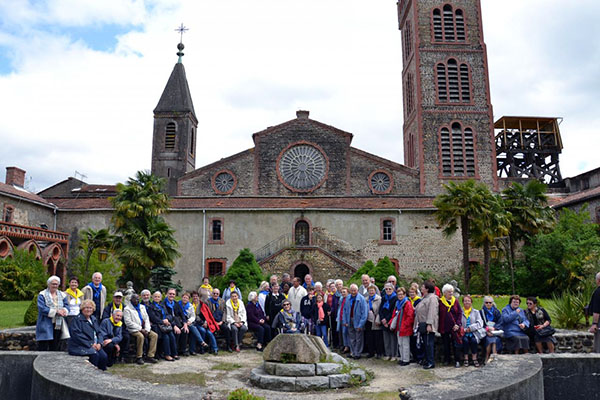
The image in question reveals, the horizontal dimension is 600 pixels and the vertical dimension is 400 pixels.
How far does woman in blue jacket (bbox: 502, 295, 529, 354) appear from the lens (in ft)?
29.3

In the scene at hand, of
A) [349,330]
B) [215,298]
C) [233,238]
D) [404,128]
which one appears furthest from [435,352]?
[404,128]

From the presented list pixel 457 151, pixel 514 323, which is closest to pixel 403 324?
pixel 514 323

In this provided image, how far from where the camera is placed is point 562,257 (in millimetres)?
21641

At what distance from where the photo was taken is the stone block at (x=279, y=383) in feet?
23.8

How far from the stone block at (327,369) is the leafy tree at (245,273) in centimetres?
1448

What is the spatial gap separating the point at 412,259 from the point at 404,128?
14.9 metres

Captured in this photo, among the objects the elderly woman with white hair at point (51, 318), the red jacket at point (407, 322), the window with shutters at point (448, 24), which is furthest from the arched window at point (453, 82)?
the elderly woman with white hair at point (51, 318)

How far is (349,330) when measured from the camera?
10492 mm

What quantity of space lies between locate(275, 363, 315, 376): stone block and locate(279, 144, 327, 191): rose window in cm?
2435

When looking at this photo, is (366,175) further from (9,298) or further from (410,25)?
(9,298)

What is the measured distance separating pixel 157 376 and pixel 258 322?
3295mm

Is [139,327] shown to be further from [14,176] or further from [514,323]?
[14,176]

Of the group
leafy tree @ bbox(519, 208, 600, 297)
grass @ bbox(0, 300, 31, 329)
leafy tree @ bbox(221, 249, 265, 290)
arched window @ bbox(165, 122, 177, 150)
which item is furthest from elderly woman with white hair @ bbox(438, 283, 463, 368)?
arched window @ bbox(165, 122, 177, 150)

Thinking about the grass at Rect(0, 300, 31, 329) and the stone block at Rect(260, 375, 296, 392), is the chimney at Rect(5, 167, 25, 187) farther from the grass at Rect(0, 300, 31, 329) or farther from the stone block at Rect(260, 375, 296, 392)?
the stone block at Rect(260, 375, 296, 392)
